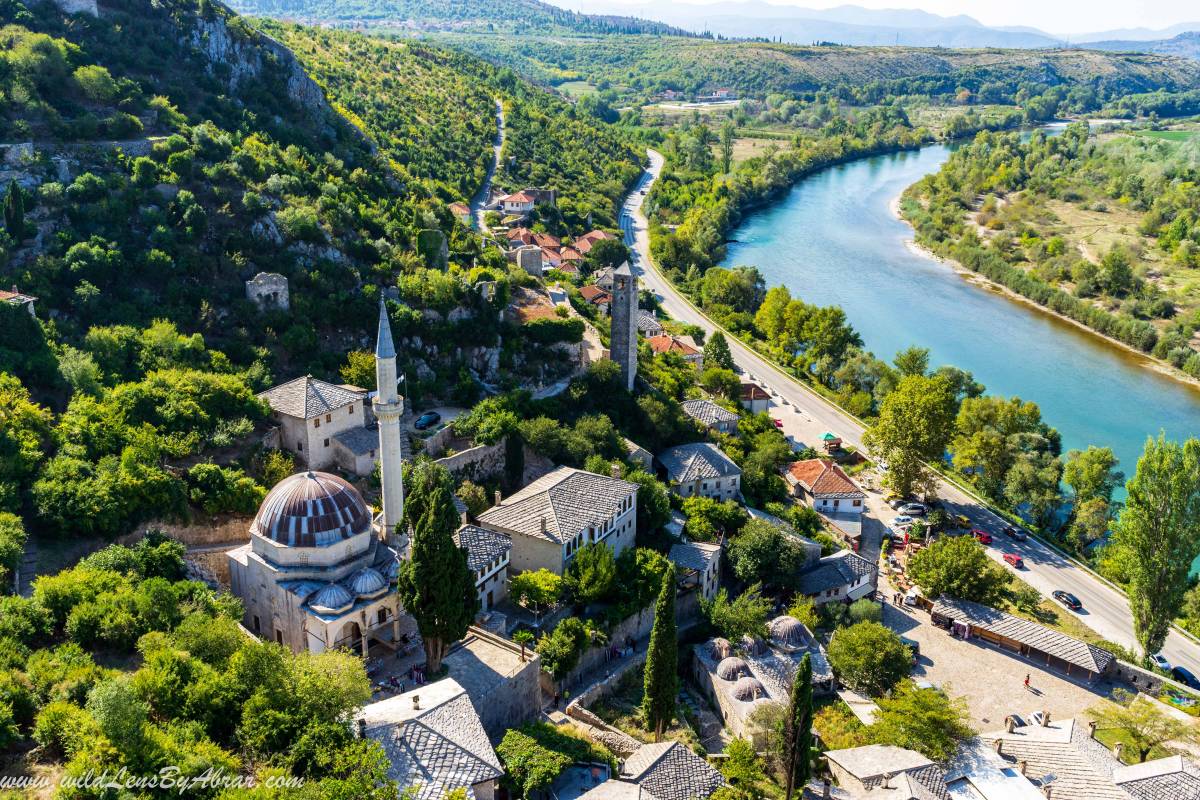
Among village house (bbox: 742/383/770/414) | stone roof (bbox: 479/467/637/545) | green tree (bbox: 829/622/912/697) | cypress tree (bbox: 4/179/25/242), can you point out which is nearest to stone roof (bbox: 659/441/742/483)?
stone roof (bbox: 479/467/637/545)

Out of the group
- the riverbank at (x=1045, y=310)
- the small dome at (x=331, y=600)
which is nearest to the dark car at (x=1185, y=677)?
the small dome at (x=331, y=600)

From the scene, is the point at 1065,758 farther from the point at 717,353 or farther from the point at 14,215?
the point at 14,215

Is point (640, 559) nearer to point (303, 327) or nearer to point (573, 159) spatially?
point (303, 327)

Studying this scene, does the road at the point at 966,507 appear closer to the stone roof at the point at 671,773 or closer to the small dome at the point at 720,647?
the small dome at the point at 720,647

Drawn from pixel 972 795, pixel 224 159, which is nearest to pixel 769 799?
pixel 972 795

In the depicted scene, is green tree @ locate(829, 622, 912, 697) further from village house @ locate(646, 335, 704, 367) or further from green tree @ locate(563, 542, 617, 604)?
village house @ locate(646, 335, 704, 367)

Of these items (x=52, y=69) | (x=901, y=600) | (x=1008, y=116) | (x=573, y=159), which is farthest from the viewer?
(x=1008, y=116)
